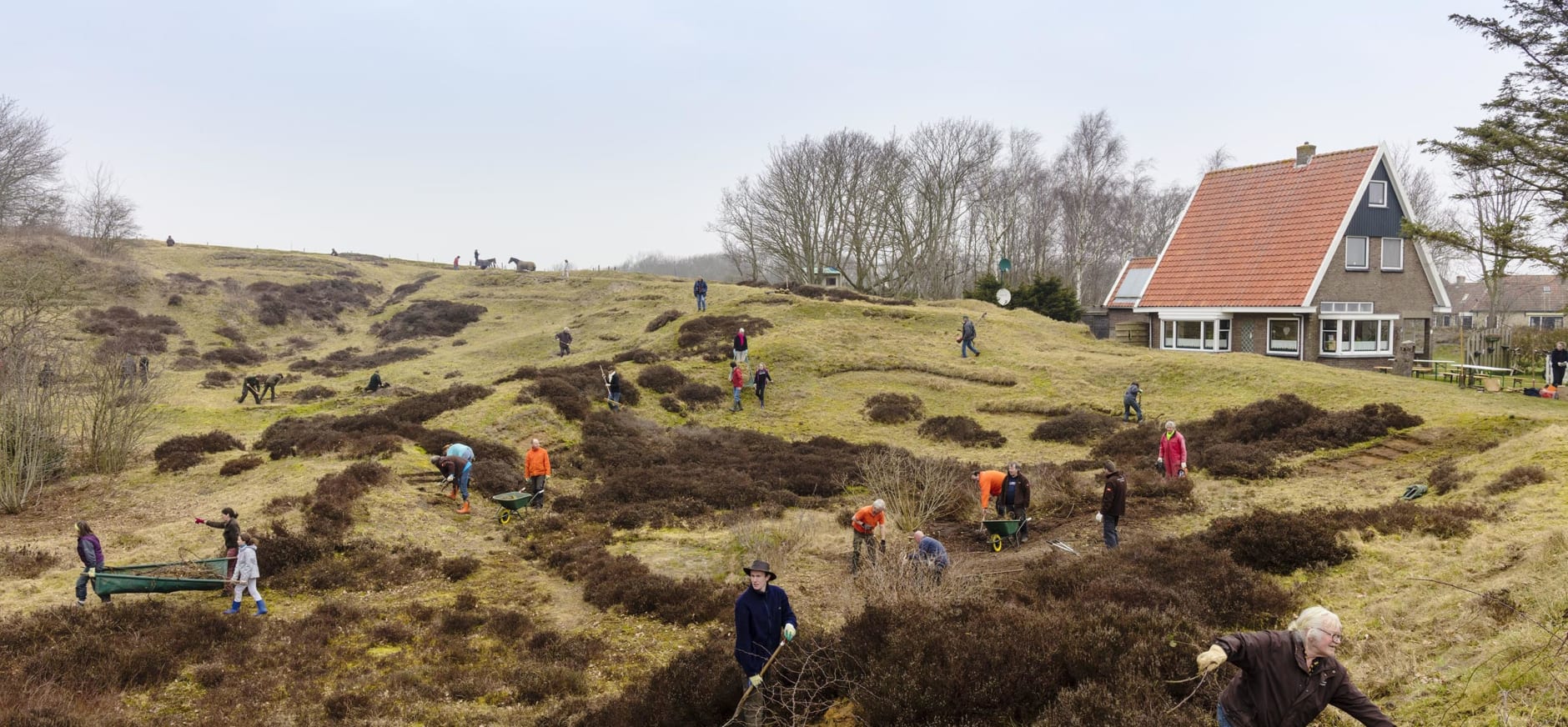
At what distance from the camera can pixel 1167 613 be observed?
8211mm

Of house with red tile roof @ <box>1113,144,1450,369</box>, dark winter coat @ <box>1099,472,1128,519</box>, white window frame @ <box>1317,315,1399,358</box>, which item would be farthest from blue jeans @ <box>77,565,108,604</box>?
white window frame @ <box>1317,315,1399,358</box>

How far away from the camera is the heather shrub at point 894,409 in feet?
87.8

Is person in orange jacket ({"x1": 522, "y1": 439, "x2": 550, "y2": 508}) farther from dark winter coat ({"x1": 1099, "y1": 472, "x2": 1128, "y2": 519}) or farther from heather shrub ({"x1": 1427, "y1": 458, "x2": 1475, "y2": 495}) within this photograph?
heather shrub ({"x1": 1427, "y1": 458, "x2": 1475, "y2": 495})

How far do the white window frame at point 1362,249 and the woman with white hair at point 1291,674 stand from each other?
3265cm

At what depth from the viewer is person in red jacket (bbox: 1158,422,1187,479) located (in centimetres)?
1631

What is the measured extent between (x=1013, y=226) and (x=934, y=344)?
44.0 metres

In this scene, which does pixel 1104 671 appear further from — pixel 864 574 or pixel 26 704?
pixel 26 704

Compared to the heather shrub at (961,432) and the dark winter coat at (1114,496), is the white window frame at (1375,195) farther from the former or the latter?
the dark winter coat at (1114,496)

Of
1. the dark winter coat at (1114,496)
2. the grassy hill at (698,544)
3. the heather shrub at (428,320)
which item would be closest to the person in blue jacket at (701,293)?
the grassy hill at (698,544)

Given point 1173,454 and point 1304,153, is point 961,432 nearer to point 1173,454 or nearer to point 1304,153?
point 1173,454

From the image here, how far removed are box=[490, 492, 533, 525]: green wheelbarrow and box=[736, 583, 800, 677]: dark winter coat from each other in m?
10.2

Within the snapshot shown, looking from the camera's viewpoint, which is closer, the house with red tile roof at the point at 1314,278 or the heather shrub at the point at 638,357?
the house with red tile roof at the point at 1314,278

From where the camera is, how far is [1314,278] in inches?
1187

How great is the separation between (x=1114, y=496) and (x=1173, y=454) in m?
4.81
